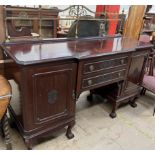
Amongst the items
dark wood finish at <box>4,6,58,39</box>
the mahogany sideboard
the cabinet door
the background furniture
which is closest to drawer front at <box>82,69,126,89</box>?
the mahogany sideboard

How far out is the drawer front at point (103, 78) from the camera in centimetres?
163

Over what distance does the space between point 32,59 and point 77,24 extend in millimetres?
1020

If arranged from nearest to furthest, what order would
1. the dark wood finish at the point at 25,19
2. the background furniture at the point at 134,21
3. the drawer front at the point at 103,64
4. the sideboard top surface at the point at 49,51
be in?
the sideboard top surface at the point at 49,51 < the drawer front at the point at 103,64 < the dark wood finish at the point at 25,19 < the background furniture at the point at 134,21

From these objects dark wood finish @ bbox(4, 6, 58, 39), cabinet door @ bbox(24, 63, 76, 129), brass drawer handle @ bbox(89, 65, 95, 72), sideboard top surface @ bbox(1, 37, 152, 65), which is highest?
dark wood finish @ bbox(4, 6, 58, 39)

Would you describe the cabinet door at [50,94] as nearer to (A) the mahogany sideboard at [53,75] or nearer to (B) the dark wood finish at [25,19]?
(A) the mahogany sideboard at [53,75]

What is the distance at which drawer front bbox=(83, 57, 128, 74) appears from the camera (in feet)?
5.13

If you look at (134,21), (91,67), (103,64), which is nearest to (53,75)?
(91,67)

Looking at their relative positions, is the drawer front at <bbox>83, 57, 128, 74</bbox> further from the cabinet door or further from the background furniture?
the background furniture

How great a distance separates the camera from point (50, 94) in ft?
4.72

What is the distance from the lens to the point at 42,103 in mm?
1432

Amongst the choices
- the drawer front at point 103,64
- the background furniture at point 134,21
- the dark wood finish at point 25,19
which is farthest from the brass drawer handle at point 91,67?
the background furniture at point 134,21

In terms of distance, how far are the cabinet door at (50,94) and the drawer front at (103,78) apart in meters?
0.15

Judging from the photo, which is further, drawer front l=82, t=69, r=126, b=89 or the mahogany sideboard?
drawer front l=82, t=69, r=126, b=89
